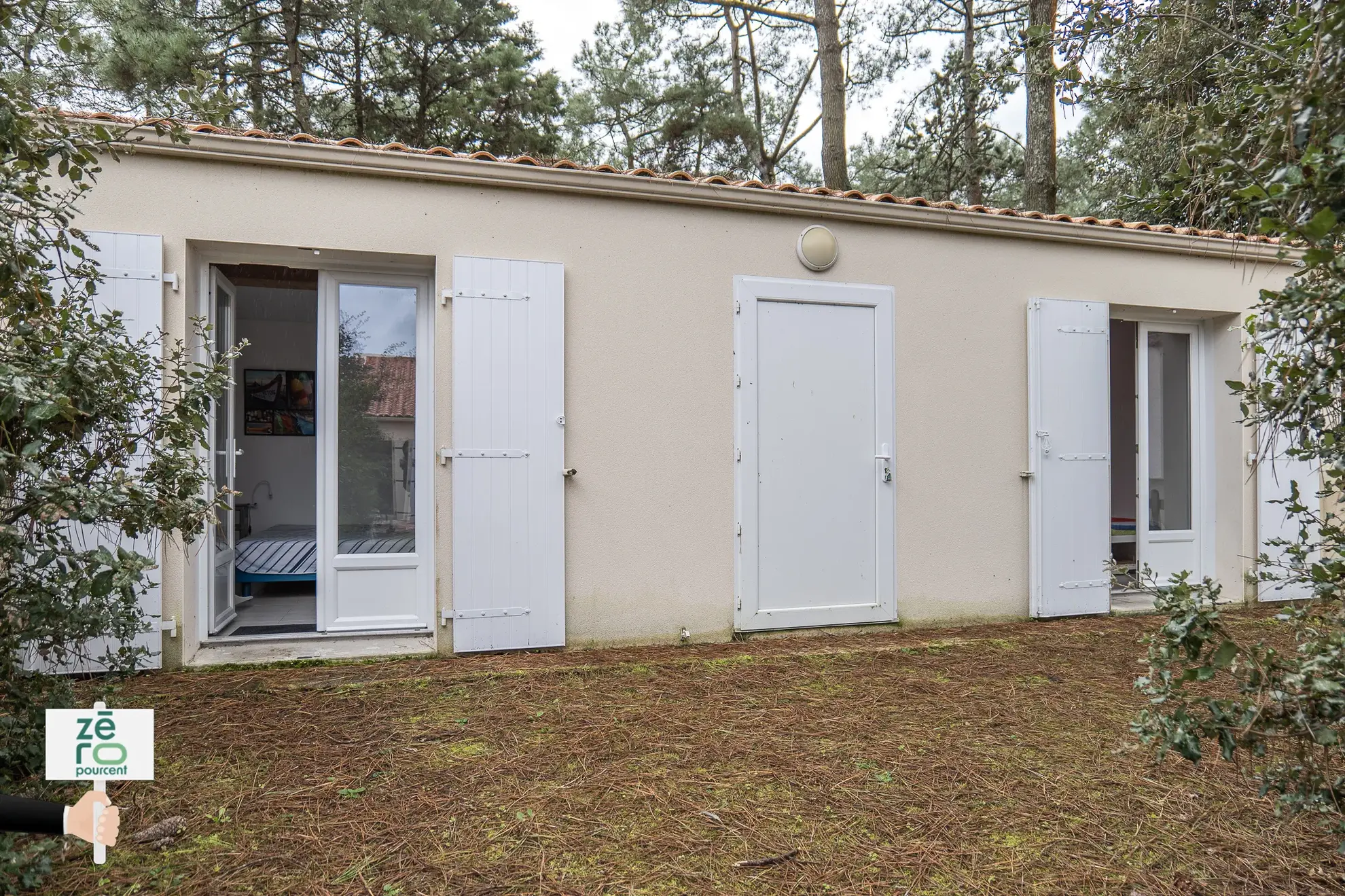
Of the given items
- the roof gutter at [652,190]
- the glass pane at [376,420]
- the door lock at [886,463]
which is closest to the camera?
the roof gutter at [652,190]

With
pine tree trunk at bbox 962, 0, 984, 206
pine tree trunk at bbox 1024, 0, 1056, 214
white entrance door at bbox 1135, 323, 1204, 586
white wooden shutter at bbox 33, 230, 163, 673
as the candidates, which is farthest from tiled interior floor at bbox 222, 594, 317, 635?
pine tree trunk at bbox 962, 0, 984, 206

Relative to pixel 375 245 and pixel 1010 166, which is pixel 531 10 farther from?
pixel 375 245

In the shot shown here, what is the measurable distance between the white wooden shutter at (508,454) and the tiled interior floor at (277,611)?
1190 mm

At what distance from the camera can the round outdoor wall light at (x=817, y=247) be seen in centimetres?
452

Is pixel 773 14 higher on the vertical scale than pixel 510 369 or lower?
higher

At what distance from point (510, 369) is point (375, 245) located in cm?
92

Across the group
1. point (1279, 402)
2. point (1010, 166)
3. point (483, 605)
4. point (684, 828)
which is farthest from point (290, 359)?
point (1010, 166)

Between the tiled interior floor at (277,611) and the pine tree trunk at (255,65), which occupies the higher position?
the pine tree trunk at (255,65)

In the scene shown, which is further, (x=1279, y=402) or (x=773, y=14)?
(x=773, y=14)

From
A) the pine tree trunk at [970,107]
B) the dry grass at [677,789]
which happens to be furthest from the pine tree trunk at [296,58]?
the pine tree trunk at [970,107]

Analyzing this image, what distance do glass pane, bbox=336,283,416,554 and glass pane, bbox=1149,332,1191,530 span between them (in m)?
5.08

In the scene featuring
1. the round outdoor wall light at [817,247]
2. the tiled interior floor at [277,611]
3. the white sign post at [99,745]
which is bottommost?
the tiled interior floor at [277,611]

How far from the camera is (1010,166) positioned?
1009 centimetres

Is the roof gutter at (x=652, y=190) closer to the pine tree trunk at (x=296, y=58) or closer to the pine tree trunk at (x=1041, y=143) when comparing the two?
the pine tree trunk at (x=1041, y=143)
